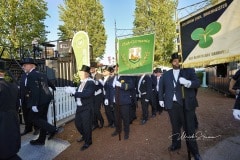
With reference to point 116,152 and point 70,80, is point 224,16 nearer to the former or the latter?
point 116,152

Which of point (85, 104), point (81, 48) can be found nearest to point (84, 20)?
point (81, 48)

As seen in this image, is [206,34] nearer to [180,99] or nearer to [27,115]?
[180,99]

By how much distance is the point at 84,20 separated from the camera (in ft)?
89.6

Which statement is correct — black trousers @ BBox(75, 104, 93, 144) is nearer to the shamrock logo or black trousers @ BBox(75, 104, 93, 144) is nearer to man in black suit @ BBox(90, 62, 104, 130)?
man in black suit @ BBox(90, 62, 104, 130)

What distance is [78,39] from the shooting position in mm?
10750

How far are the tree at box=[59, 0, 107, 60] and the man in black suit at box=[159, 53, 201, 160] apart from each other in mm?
22714

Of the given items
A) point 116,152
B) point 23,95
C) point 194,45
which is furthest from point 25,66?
point 194,45

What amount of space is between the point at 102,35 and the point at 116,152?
2367 cm

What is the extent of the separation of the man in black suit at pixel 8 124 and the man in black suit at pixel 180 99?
9.48 ft

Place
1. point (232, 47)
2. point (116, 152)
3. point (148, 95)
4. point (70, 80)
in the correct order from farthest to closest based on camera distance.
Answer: point (70, 80) → point (148, 95) → point (116, 152) → point (232, 47)

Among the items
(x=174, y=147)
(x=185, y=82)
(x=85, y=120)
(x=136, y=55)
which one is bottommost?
(x=174, y=147)

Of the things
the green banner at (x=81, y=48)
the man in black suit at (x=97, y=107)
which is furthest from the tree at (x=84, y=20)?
the man in black suit at (x=97, y=107)

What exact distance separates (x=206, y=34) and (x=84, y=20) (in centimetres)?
2382

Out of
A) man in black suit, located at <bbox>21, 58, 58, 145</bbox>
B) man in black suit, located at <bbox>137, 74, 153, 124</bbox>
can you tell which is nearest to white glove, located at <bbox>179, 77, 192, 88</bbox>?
man in black suit, located at <bbox>21, 58, 58, 145</bbox>
